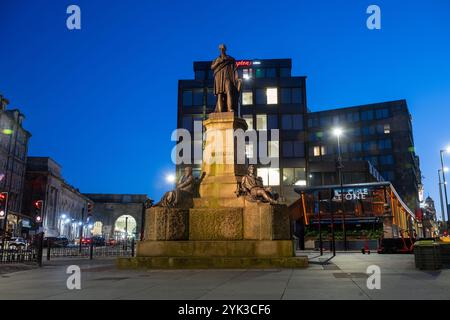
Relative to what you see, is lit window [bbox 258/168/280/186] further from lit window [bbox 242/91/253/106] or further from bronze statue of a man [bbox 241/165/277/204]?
bronze statue of a man [bbox 241/165/277/204]

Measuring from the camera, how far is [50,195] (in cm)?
8725

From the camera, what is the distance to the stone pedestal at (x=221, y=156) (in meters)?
16.2

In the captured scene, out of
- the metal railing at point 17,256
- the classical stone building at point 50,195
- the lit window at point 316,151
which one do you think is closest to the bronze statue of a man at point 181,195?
the metal railing at point 17,256

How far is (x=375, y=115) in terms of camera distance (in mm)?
100875

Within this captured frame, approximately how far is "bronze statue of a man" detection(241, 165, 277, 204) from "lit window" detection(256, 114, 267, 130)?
53.3 meters

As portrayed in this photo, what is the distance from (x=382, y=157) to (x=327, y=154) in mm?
12174

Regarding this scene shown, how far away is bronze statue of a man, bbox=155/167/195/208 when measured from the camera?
15.2m

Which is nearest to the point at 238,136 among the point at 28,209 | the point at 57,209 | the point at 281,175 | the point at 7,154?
the point at 281,175

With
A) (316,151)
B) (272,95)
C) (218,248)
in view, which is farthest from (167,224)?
(316,151)

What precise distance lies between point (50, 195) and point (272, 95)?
1915 inches

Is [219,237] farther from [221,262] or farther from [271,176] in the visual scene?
[271,176]

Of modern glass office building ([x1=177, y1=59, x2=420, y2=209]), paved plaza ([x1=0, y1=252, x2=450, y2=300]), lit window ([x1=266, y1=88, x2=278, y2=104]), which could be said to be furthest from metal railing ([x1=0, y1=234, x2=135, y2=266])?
lit window ([x1=266, y1=88, x2=278, y2=104])

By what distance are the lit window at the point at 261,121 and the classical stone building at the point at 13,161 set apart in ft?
128

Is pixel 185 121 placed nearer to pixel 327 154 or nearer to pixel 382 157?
pixel 327 154
